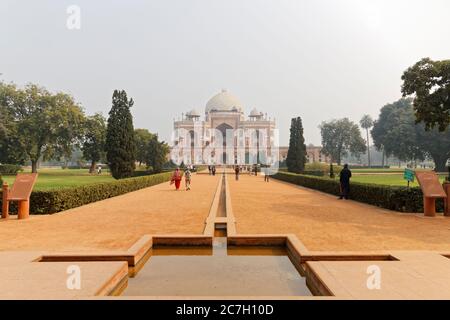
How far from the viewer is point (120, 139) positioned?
2744cm

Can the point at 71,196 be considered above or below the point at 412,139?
below

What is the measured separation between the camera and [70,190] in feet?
42.2

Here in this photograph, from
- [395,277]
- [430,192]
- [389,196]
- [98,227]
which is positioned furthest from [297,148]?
[395,277]

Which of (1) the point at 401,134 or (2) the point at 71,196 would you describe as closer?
(2) the point at 71,196

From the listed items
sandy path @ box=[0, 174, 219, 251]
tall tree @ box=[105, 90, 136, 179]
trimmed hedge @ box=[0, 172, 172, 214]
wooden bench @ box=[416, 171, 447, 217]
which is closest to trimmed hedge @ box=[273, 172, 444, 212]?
wooden bench @ box=[416, 171, 447, 217]

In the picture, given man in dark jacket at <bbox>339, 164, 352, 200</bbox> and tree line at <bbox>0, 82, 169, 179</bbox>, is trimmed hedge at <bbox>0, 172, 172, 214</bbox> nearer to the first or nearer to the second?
man in dark jacket at <bbox>339, 164, 352, 200</bbox>

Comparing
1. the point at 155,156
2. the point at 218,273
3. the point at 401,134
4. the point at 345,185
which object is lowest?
the point at 218,273

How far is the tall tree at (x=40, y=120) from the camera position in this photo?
133 ft

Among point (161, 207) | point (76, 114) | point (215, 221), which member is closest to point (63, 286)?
point (215, 221)

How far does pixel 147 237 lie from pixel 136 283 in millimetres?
2109

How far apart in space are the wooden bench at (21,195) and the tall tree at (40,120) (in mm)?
32278

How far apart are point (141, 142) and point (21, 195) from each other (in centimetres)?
4799

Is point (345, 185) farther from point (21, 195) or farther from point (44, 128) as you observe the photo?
point (44, 128)
